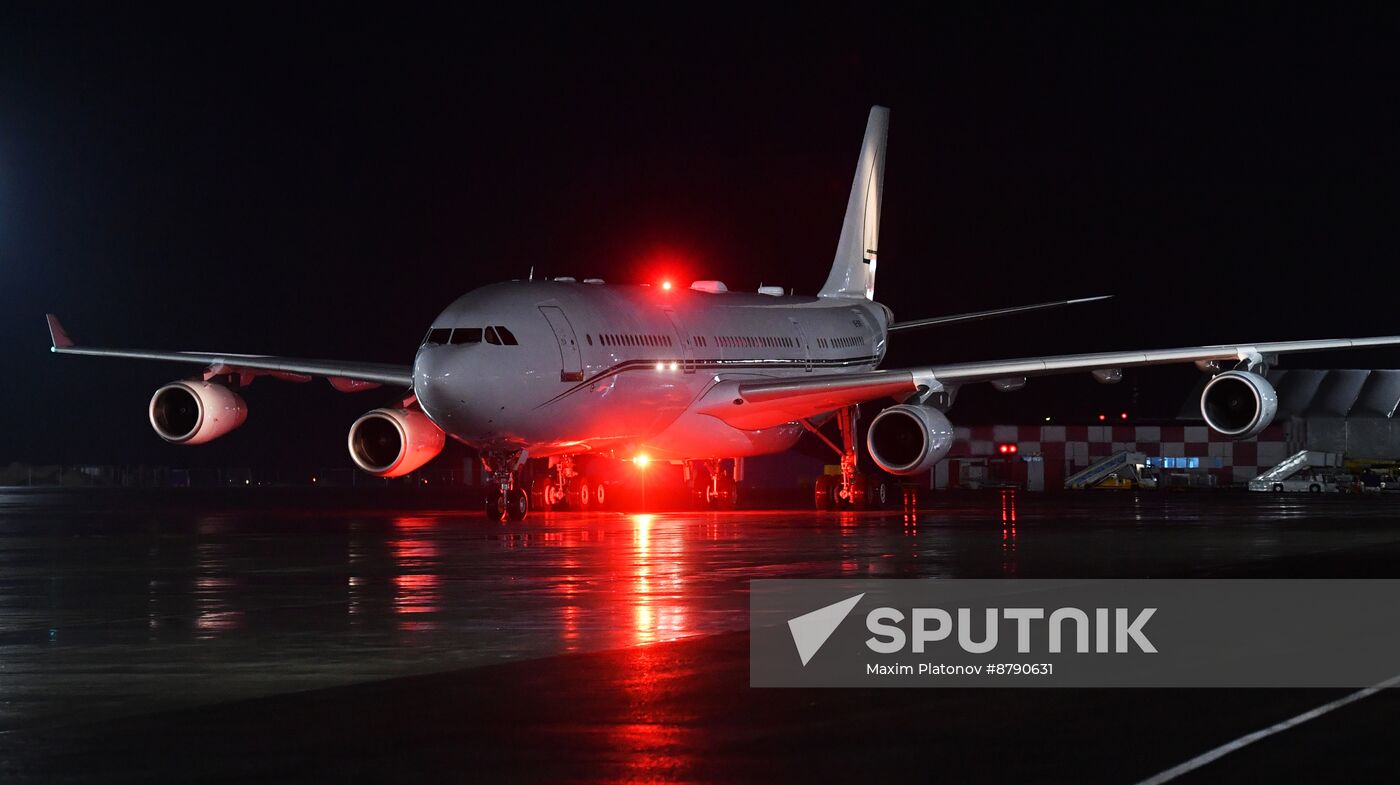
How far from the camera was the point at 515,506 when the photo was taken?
31.5 meters

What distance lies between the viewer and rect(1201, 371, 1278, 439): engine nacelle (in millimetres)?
32594

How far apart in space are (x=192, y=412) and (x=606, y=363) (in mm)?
8701

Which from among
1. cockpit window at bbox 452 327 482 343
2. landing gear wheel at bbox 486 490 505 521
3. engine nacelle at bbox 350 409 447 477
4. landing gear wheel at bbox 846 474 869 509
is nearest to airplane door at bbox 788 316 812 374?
landing gear wheel at bbox 846 474 869 509

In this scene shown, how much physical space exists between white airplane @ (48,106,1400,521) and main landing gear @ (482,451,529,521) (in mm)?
37

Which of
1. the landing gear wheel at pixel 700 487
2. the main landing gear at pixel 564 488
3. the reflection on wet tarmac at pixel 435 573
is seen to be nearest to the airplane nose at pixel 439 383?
the reflection on wet tarmac at pixel 435 573

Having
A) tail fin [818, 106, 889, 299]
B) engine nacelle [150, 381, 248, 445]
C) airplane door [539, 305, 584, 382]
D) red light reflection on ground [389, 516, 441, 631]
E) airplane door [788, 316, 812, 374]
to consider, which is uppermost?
tail fin [818, 106, 889, 299]

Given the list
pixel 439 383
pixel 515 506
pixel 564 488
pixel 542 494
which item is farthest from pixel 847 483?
pixel 439 383

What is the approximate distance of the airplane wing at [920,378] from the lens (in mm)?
33469

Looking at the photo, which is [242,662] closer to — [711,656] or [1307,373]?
[711,656]

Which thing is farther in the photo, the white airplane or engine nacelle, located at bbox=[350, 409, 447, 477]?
engine nacelle, located at bbox=[350, 409, 447, 477]

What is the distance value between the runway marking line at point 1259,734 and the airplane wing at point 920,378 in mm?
22522

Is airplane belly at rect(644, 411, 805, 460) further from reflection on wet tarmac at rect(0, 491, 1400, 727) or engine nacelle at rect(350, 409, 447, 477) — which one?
engine nacelle at rect(350, 409, 447, 477)

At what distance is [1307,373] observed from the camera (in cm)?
6588

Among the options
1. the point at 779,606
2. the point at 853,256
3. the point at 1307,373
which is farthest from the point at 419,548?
the point at 1307,373
